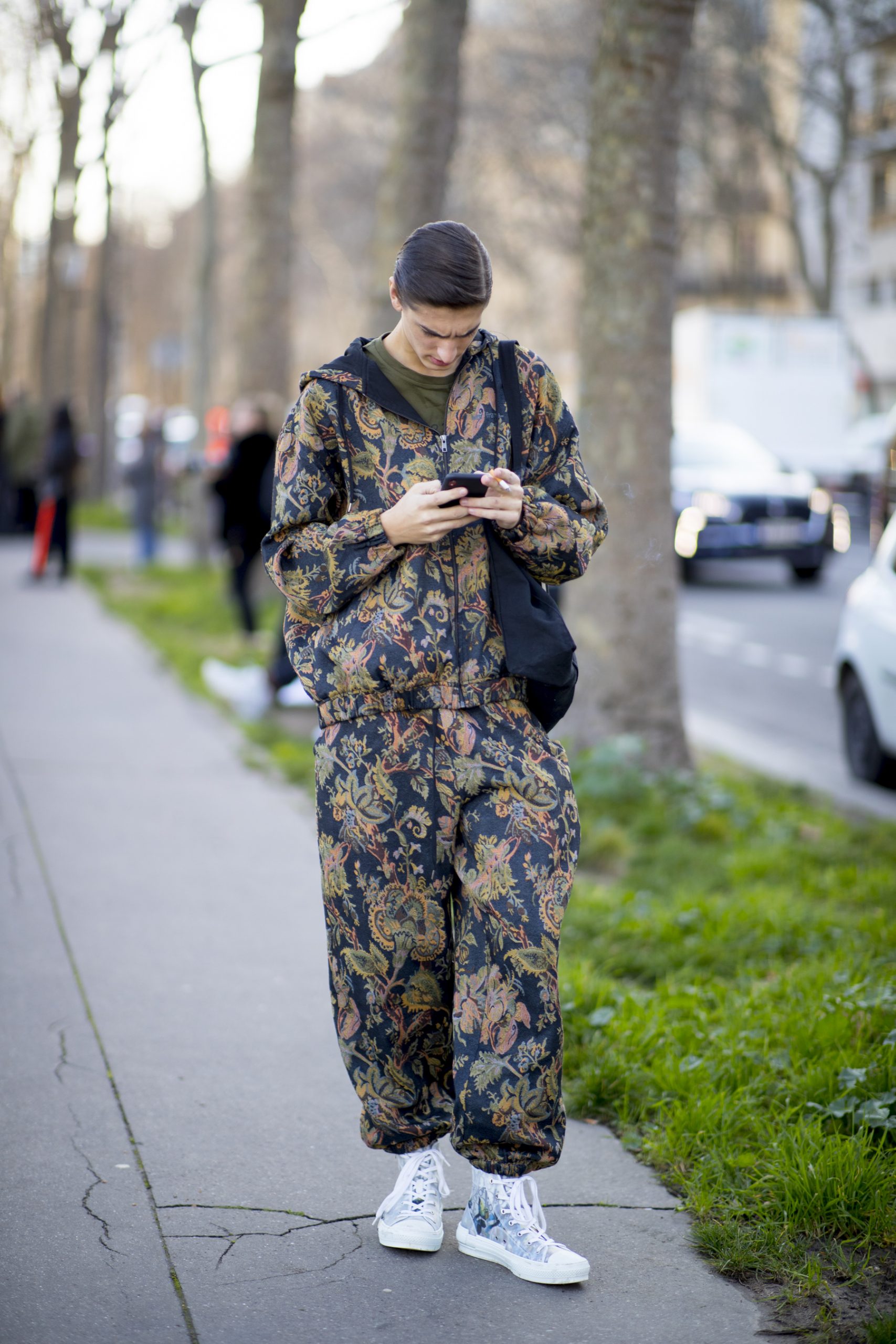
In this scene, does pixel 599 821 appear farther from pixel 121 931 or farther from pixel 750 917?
pixel 121 931

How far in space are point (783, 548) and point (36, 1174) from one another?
16315mm

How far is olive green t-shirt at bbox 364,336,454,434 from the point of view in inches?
126

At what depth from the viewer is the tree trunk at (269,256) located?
47.1 feet

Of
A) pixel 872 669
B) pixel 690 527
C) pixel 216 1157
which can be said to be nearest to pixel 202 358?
pixel 690 527

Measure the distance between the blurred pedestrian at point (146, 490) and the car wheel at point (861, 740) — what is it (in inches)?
490

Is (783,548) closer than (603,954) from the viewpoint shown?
No

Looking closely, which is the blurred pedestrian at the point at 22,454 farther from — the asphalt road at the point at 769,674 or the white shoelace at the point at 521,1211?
the white shoelace at the point at 521,1211

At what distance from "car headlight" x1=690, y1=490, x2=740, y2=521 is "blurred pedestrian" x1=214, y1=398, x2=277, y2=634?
7.94m

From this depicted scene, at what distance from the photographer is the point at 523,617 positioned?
10.5 feet

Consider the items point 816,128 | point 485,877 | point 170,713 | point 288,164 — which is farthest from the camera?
point 816,128

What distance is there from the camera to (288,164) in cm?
1455

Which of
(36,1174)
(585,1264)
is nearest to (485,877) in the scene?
(585,1264)

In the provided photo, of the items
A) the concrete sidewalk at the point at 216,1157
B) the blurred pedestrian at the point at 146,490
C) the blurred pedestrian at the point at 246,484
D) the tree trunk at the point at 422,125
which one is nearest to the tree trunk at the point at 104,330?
the blurred pedestrian at the point at 146,490

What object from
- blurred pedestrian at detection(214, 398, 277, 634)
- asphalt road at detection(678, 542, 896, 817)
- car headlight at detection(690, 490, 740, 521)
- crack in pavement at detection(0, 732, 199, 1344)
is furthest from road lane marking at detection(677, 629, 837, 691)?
crack in pavement at detection(0, 732, 199, 1344)
